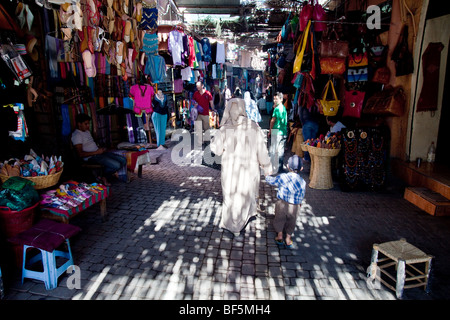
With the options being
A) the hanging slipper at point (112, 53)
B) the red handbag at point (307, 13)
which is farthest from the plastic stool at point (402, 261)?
the hanging slipper at point (112, 53)

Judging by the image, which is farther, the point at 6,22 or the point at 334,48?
the point at 334,48

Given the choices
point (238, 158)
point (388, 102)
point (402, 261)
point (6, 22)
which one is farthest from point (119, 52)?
point (402, 261)

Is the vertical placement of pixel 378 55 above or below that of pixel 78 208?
above

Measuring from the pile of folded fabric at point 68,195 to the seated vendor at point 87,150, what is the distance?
1.50 metres

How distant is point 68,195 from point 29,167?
26.9 inches

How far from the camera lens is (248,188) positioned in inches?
163

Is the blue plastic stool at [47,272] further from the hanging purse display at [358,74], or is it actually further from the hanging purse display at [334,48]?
the hanging purse display at [358,74]

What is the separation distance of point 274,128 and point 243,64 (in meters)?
21.6

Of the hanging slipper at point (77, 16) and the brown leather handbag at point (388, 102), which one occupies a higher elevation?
the hanging slipper at point (77, 16)

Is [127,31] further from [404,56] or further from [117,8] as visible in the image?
[404,56]

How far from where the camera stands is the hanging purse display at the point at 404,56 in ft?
19.1

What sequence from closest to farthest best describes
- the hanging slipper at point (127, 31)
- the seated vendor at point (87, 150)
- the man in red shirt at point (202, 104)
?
the seated vendor at point (87, 150) → the hanging slipper at point (127, 31) → the man in red shirt at point (202, 104)

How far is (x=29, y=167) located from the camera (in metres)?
4.04
